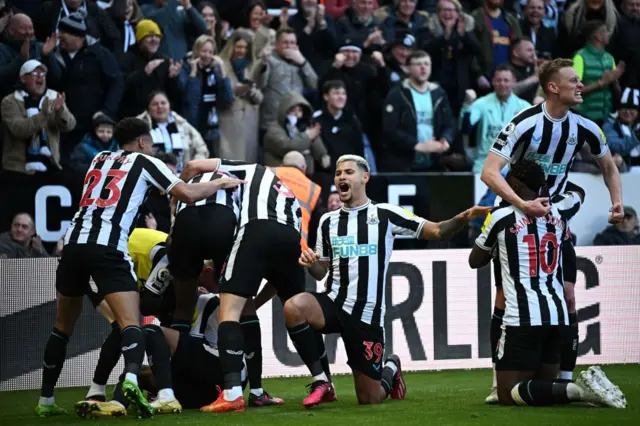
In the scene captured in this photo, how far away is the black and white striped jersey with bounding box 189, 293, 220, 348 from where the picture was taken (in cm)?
813

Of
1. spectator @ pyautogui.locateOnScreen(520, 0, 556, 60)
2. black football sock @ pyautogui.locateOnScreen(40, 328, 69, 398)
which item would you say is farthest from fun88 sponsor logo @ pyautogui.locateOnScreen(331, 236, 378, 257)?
spectator @ pyautogui.locateOnScreen(520, 0, 556, 60)

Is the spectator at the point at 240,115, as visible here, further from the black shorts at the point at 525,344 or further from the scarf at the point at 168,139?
the black shorts at the point at 525,344

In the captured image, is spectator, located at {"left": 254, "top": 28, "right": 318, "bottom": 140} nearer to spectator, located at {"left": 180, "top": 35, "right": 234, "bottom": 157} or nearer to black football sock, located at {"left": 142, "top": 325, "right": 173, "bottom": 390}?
spectator, located at {"left": 180, "top": 35, "right": 234, "bottom": 157}

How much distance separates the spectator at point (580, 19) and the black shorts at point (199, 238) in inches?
333

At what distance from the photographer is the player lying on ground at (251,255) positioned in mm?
7387

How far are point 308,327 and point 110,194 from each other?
160cm

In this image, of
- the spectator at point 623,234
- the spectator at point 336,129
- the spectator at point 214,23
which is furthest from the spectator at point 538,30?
the spectator at point 214,23

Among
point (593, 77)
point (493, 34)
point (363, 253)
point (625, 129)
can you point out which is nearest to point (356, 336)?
point (363, 253)

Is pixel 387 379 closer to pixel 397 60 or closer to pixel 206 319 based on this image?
pixel 206 319

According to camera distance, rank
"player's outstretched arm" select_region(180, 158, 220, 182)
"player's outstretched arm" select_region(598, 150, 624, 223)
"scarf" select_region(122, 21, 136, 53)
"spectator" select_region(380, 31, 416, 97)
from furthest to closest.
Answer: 1. "spectator" select_region(380, 31, 416, 97)
2. "scarf" select_region(122, 21, 136, 53)
3. "player's outstretched arm" select_region(180, 158, 220, 182)
4. "player's outstretched arm" select_region(598, 150, 624, 223)

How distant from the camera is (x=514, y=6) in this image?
15.8 metres

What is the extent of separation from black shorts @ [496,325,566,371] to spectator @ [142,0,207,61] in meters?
6.98

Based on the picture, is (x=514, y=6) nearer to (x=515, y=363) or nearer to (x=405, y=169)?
(x=405, y=169)

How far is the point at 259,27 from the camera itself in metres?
13.5
